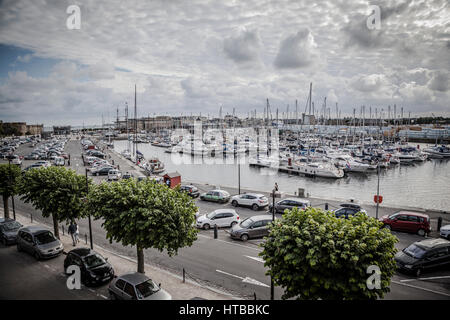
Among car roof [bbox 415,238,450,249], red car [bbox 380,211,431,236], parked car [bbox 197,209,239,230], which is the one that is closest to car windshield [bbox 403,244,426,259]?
car roof [bbox 415,238,450,249]

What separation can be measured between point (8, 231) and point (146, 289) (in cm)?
1339

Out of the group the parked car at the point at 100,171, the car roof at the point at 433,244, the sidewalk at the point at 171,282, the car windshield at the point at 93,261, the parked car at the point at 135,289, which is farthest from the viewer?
the parked car at the point at 100,171

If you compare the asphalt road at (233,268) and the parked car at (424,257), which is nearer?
the asphalt road at (233,268)

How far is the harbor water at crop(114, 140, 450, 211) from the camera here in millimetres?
37713

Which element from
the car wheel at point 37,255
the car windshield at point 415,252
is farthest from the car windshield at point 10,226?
the car windshield at point 415,252

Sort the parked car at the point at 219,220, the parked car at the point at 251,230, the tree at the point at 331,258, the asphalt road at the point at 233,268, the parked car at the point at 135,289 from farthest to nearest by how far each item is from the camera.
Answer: the parked car at the point at 219,220 < the parked car at the point at 251,230 < the asphalt road at the point at 233,268 < the parked car at the point at 135,289 < the tree at the point at 331,258

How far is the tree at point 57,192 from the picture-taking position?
1575 cm

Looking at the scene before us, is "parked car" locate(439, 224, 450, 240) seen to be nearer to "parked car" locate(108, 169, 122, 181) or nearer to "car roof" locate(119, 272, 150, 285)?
"car roof" locate(119, 272, 150, 285)

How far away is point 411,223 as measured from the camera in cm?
1883

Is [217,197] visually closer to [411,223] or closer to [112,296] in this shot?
[411,223]

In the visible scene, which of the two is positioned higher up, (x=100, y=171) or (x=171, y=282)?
(x=100, y=171)

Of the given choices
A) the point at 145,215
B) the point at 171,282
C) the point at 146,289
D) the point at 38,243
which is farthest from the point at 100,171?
the point at 146,289

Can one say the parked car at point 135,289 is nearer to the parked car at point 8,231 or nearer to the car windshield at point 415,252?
the parked car at point 8,231

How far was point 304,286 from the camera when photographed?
8.34m
